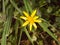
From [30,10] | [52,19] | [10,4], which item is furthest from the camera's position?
[52,19]

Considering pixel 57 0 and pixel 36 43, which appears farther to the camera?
pixel 57 0

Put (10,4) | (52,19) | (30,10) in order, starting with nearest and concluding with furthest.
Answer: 1. (30,10)
2. (10,4)
3. (52,19)

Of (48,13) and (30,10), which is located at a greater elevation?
(30,10)

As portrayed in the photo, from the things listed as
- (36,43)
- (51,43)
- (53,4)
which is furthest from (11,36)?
(53,4)

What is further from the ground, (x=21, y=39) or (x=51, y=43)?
(x=21, y=39)

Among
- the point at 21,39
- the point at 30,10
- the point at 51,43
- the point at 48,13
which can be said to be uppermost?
the point at 30,10

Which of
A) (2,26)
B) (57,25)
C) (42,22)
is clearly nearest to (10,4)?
(2,26)

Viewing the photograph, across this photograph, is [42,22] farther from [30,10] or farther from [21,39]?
[21,39]

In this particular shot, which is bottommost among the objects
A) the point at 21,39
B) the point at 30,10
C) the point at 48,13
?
the point at 21,39

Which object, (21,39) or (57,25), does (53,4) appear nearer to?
(57,25)
